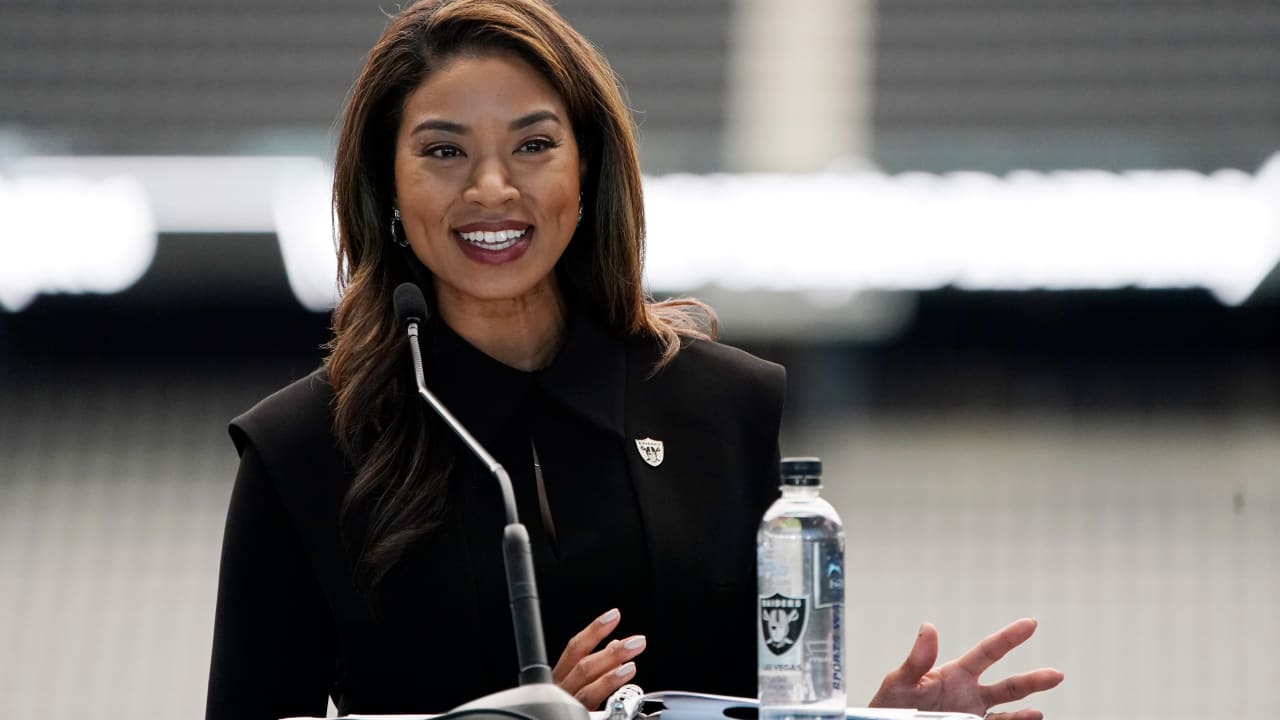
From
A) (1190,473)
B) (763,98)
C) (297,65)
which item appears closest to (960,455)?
(1190,473)

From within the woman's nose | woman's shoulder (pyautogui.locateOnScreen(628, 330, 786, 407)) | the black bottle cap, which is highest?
the woman's nose

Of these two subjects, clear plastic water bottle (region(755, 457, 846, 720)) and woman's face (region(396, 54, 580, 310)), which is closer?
clear plastic water bottle (region(755, 457, 846, 720))

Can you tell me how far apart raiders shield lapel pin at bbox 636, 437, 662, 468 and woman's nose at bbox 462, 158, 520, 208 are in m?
0.44

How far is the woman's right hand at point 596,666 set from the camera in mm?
1926

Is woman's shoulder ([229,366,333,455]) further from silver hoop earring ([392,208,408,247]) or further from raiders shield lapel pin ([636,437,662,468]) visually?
raiders shield lapel pin ([636,437,662,468])

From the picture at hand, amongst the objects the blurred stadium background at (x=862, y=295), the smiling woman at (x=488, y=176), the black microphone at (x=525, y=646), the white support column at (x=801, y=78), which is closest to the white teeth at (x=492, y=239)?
the smiling woman at (x=488, y=176)

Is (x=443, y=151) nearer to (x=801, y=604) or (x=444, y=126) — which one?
(x=444, y=126)

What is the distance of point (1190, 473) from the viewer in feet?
23.5

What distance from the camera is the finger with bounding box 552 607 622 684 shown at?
2.00 metres

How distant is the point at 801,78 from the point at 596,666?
5.54 m

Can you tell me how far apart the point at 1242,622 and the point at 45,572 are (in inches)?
203

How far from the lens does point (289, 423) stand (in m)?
2.53

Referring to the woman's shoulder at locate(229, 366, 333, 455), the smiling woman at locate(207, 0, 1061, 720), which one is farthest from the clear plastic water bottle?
the woman's shoulder at locate(229, 366, 333, 455)

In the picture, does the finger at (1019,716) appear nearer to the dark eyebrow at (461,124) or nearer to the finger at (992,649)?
the finger at (992,649)
